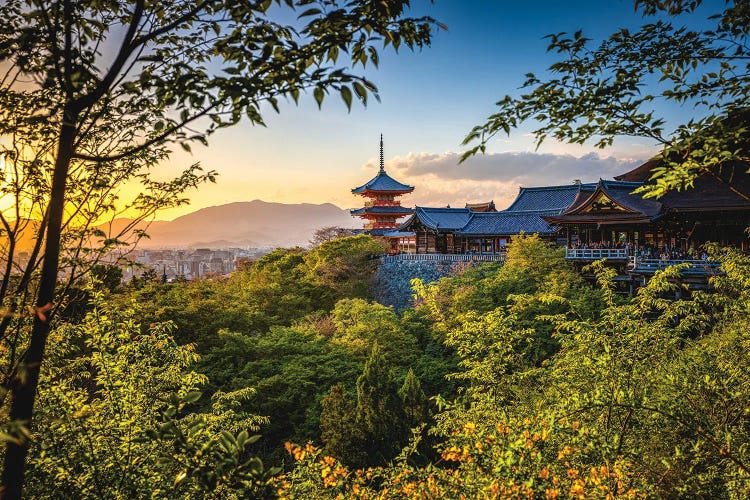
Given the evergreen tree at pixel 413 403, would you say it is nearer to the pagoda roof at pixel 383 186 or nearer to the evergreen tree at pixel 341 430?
the evergreen tree at pixel 341 430

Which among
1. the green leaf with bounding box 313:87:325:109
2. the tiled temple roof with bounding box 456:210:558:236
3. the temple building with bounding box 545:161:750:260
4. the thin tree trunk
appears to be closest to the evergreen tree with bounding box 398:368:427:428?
the temple building with bounding box 545:161:750:260

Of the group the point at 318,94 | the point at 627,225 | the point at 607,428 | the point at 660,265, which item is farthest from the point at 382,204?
the point at 318,94

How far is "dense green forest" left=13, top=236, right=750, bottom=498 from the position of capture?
408 cm

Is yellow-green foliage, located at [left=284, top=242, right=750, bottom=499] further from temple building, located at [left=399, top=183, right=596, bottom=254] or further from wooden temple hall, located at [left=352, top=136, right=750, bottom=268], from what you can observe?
temple building, located at [left=399, top=183, right=596, bottom=254]

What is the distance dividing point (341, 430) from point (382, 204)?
1282 inches

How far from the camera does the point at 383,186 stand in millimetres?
42031

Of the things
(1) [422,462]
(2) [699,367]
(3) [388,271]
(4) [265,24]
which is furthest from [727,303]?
(3) [388,271]

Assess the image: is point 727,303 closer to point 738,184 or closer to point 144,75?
point 144,75

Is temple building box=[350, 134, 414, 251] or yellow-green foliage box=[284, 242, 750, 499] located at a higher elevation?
temple building box=[350, 134, 414, 251]

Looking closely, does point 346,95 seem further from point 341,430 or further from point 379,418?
point 379,418

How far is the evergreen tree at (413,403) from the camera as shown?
11688mm

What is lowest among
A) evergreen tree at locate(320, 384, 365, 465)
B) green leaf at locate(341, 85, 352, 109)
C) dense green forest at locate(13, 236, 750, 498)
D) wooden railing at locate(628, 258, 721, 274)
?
evergreen tree at locate(320, 384, 365, 465)

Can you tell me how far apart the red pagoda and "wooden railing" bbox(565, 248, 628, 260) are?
22.0 m

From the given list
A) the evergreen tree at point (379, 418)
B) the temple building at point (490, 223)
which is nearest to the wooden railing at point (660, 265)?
the temple building at point (490, 223)
